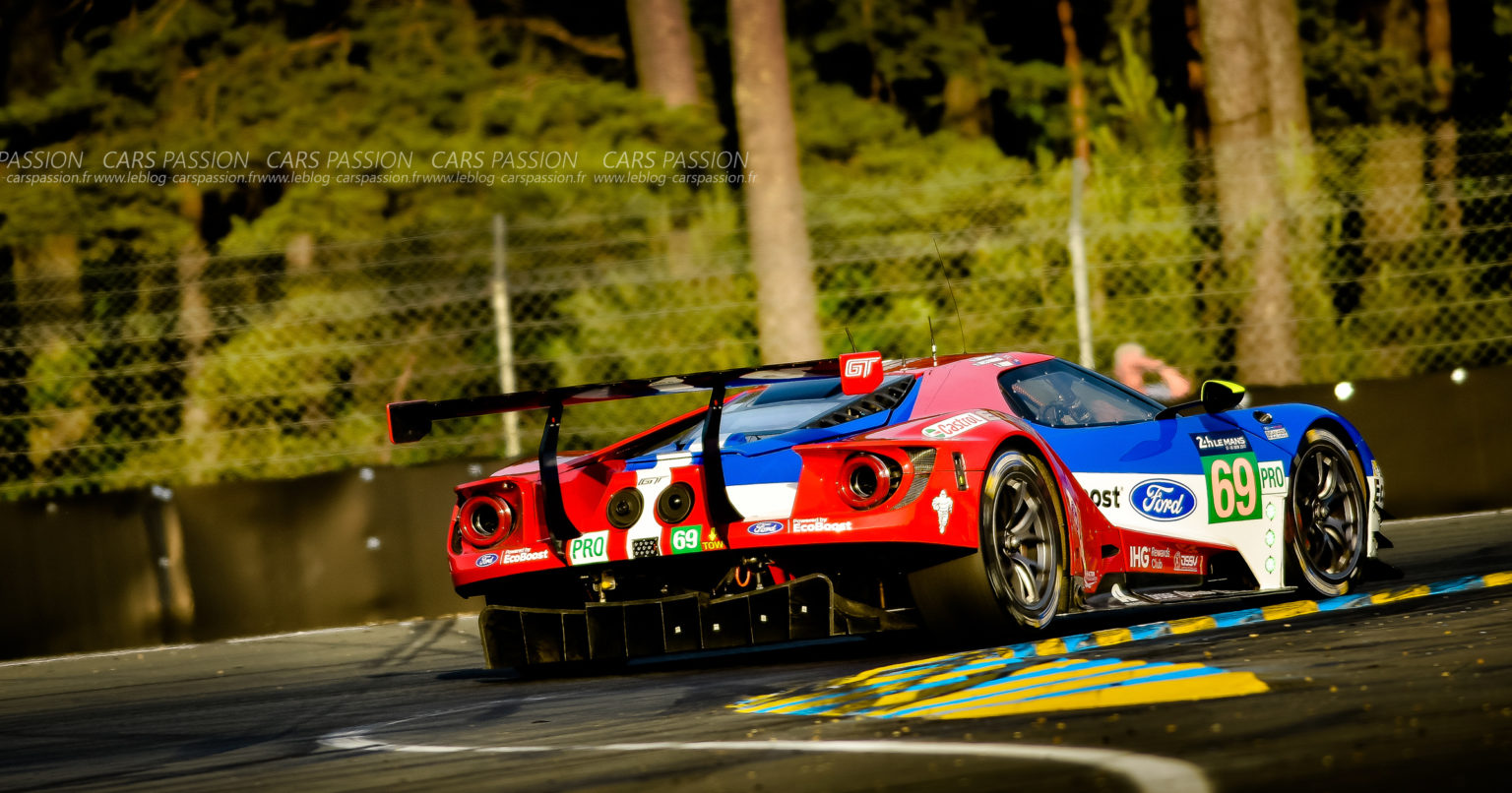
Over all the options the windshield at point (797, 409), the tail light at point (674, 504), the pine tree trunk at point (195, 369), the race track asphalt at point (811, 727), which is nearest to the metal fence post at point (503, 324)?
the pine tree trunk at point (195, 369)

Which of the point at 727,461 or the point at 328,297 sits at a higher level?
the point at 328,297

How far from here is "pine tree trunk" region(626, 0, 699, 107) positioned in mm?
20844

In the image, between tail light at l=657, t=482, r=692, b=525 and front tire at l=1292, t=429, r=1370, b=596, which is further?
front tire at l=1292, t=429, r=1370, b=596

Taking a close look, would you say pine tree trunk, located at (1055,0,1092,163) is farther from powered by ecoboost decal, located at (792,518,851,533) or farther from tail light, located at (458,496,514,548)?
powered by ecoboost decal, located at (792,518,851,533)

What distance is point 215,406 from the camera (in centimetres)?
1204

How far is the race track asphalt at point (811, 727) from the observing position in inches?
156

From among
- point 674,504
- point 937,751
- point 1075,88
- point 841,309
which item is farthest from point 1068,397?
point 1075,88

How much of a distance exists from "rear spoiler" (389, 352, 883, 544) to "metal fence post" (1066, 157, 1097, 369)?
17.4ft

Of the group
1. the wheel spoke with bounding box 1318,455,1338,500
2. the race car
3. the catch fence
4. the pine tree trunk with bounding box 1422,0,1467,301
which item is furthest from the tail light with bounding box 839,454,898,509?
the pine tree trunk with bounding box 1422,0,1467,301

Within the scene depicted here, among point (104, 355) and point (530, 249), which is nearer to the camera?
point (530, 249)

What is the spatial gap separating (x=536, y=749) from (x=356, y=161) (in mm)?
16862

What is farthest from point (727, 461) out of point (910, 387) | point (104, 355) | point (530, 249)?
point (104, 355)

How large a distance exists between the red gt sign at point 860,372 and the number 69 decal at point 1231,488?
1707mm

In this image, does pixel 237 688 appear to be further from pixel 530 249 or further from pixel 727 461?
pixel 530 249
